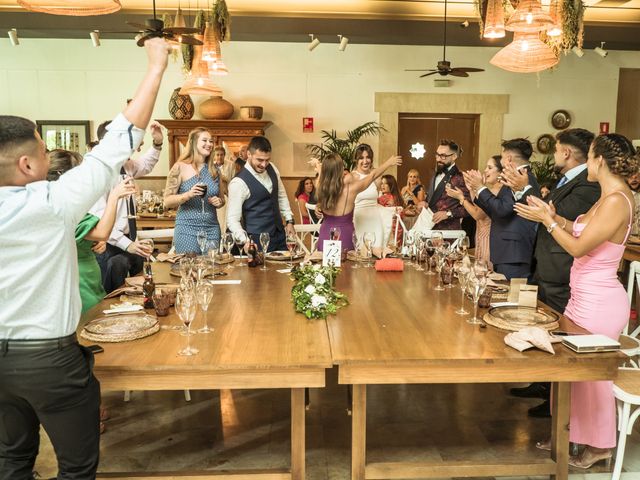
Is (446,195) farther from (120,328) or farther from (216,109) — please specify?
(216,109)

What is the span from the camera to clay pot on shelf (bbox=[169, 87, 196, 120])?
8.52m

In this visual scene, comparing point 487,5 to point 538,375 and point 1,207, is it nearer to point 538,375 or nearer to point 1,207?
point 538,375

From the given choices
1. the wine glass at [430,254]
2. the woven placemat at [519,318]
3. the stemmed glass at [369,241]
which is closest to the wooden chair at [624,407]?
the woven placemat at [519,318]

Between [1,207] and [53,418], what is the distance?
646 millimetres

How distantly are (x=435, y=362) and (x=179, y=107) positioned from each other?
7.43 m

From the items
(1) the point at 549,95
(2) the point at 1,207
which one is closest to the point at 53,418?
(2) the point at 1,207

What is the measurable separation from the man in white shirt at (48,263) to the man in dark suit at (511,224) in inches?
101

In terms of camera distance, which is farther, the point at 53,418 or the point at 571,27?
the point at 571,27

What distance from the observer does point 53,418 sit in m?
1.67

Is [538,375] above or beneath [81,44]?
beneath

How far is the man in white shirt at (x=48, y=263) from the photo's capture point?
5.08ft

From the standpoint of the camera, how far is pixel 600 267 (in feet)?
8.62

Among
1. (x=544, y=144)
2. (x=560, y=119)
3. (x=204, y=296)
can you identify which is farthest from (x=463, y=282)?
(x=560, y=119)

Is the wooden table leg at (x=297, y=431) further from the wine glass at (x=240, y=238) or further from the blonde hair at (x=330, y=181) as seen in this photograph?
the blonde hair at (x=330, y=181)
